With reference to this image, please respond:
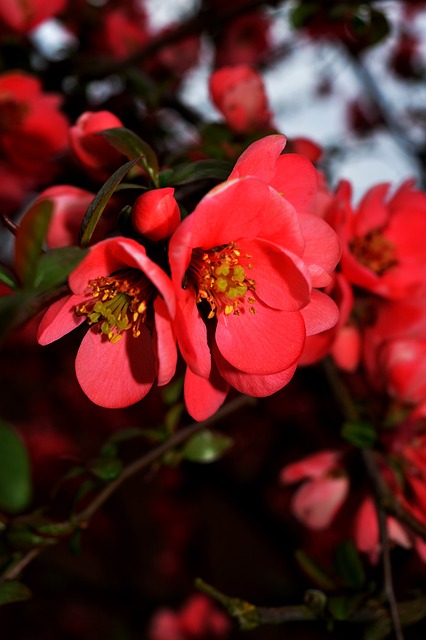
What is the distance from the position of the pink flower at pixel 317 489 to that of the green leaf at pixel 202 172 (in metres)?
0.43

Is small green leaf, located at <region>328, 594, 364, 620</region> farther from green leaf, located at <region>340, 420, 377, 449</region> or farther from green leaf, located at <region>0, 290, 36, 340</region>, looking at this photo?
green leaf, located at <region>0, 290, 36, 340</region>

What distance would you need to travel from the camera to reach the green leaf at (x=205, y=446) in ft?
2.06

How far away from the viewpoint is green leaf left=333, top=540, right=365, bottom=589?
549 mm

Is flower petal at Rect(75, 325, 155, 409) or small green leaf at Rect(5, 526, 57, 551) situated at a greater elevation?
flower petal at Rect(75, 325, 155, 409)

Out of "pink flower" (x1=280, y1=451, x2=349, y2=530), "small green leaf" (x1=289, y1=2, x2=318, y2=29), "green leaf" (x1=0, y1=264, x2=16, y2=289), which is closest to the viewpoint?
"green leaf" (x1=0, y1=264, x2=16, y2=289)

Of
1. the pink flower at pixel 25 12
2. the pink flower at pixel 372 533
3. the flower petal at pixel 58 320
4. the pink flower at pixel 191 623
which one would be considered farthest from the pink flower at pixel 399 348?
the pink flower at pixel 191 623

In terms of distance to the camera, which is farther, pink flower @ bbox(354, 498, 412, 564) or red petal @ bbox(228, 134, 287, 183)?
pink flower @ bbox(354, 498, 412, 564)

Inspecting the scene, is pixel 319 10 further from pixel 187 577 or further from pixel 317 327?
pixel 187 577

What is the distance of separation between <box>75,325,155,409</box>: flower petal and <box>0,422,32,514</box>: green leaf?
0.18m

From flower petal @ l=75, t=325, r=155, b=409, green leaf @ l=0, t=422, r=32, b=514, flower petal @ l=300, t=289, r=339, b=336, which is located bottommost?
flower petal @ l=300, t=289, r=339, b=336

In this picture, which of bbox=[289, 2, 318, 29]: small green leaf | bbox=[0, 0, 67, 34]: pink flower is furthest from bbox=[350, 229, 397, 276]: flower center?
bbox=[0, 0, 67, 34]: pink flower

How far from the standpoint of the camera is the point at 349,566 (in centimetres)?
56

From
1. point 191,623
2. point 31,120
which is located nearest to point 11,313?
point 31,120

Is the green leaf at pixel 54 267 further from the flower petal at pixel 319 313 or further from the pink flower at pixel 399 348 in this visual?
the pink flower at pixel 399 348
